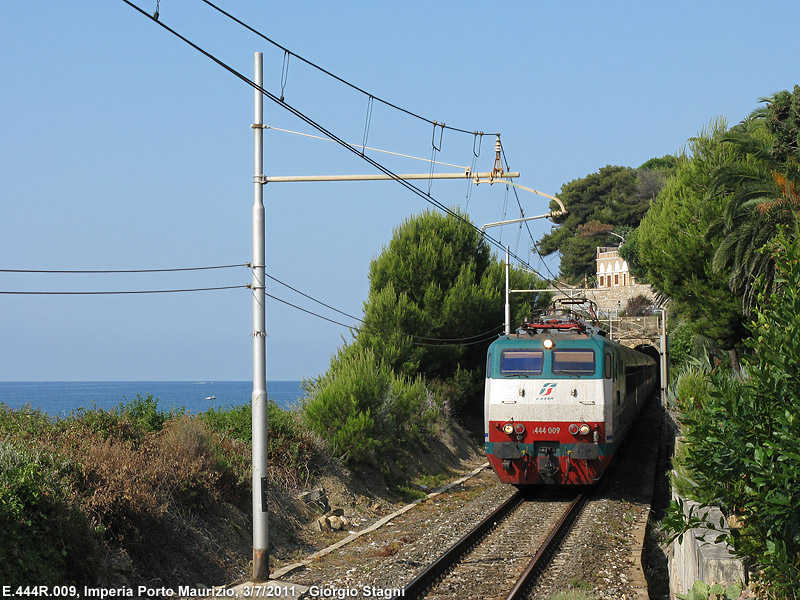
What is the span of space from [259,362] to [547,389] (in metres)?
7.70

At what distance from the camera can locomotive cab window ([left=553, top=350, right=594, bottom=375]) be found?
16.6 meters

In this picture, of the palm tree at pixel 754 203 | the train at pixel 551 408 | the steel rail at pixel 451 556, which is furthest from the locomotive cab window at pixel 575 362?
the palm tree at pixel 754 203

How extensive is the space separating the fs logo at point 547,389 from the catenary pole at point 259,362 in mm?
7442

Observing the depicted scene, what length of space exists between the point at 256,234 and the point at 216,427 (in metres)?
6.92

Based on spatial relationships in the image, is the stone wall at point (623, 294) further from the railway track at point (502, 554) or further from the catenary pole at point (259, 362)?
the catenary pole at point (259, 362)

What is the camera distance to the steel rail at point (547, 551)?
1039cm

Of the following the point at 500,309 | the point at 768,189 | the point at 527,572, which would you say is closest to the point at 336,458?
the point at 527,572

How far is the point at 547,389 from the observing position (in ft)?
54.6

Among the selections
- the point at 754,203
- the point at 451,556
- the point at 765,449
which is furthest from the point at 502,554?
the point at 754,203

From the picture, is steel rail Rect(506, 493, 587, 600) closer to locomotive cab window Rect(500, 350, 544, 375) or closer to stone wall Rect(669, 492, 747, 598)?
stone wall Rect(669, 492, 747, 598)

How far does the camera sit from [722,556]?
7.58 meters

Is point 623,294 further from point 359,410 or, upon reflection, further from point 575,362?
point 575,362

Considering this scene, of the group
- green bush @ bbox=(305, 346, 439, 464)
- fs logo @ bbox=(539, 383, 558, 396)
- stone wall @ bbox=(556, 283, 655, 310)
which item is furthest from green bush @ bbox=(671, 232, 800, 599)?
stone wall @ bbox=(556, 283, 655, 310)

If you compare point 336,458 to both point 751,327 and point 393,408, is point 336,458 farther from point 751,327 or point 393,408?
point 751,327
